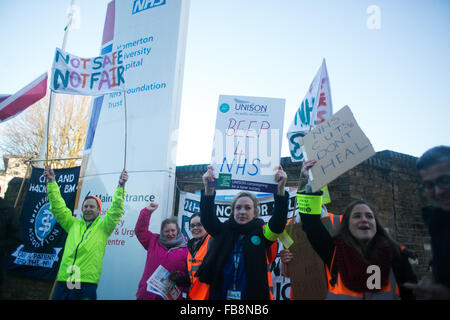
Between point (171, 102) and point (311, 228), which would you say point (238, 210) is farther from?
Result: point (171, 102)

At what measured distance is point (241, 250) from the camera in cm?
233

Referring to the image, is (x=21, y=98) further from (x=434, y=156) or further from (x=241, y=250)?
(x=434, y=156)

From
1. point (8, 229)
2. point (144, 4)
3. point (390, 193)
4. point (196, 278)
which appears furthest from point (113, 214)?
point (390, 193)

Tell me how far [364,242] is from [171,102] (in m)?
3.29

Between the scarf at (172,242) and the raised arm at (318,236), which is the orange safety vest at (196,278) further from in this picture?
the raised arm at (318,236)

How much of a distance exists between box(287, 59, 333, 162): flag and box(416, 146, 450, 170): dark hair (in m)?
1.54

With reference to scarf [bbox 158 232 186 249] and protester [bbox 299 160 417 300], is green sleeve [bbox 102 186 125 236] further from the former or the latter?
protester [bbox 299 160 417 300]

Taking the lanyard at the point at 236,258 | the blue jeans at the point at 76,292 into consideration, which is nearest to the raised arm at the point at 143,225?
the blue jeans at the point at 76,292

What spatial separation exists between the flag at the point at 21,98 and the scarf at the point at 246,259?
405 centimetres

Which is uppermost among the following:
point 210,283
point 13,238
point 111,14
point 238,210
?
point 111,14

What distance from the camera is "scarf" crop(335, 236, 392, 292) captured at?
1.72 m
